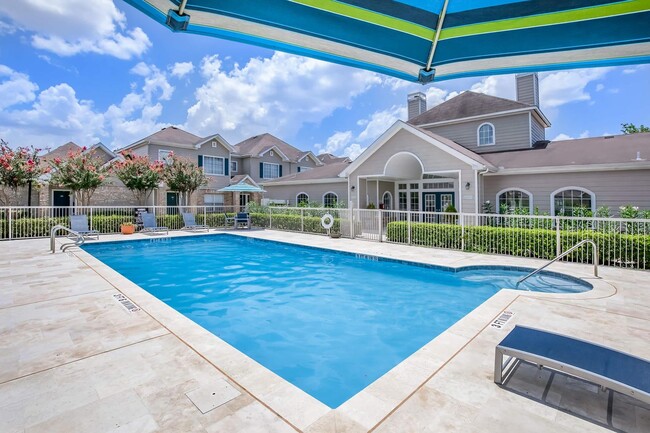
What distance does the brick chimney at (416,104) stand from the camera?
25.0 meters

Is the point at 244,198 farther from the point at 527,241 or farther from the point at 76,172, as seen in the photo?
the point at 527,241

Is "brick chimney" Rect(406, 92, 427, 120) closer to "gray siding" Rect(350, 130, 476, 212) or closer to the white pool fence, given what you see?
"gray siding" Rect(350, 130, 476, 212)

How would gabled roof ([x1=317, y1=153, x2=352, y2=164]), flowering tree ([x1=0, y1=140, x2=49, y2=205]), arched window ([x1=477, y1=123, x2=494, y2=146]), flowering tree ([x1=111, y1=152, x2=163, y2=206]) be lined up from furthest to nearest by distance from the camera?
gabled roof ([x1=317, y1=153, x2=352, y2=164])
arched window ([x1=477, y1=123, x2=494, y2=146])
flowering tree ([x1=111, y1=152, x2=163, y2=206])
flowering tree ([x1=0, y1=140, x2=49, y2=205])

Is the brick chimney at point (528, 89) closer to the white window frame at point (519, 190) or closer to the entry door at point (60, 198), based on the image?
the white window frame at point (519, 190)

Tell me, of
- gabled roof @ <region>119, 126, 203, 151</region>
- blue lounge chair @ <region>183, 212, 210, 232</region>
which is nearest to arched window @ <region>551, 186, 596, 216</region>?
blue lounge chair @ <region>183, 212, 210, 232</region>

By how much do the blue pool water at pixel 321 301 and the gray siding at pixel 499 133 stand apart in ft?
39.2

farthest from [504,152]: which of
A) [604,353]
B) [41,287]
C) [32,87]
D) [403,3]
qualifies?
[32,87]

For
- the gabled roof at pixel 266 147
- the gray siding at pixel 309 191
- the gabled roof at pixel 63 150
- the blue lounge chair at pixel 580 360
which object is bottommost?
the blue lounge chair at pixel 580 360

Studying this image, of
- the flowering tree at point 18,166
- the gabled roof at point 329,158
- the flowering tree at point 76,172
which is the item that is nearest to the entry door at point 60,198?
the flowering tree at point 18,166

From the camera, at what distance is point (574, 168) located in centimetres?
1338

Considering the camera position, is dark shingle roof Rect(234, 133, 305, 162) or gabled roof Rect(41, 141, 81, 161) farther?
dark shingle roof Rect(234, 133, 305, 162)

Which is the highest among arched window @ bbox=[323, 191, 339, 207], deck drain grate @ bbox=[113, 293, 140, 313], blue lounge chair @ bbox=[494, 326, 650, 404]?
arched window @ bbox=[323, 191, 339, 207]

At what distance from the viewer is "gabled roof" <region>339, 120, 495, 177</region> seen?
46.6 ft

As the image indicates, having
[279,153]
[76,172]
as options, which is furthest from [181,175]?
[279,153]
